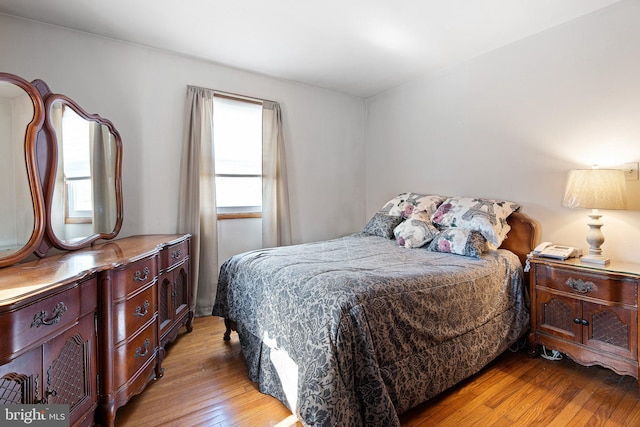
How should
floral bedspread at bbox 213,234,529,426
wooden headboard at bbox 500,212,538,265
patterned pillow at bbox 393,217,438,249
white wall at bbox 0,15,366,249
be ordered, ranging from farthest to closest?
1. patterned pillow at bbox 393,217,438,249
2. wooden headboard at bbox 500,212,538,265
3. white wall at bbox 0,15,366,249
4. floral bedspread at bbox 213,234,529,426

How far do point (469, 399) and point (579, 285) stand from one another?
3.32 feet

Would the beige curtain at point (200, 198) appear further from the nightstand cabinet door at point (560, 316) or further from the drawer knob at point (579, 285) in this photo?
the drawer knob at point (579, 285)

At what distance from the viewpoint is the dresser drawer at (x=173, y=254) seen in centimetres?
215

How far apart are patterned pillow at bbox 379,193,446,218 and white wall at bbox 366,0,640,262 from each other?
0.22 metres

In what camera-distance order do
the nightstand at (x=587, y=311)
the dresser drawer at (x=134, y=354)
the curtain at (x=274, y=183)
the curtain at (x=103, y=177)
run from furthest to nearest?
the curtain at (x=274, y=183)
the curtain at (x=103, y=177)
the nightstand at (x=587, y=311)
the dresser drawer at (x=134, y=354)

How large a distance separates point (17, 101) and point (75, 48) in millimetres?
1078

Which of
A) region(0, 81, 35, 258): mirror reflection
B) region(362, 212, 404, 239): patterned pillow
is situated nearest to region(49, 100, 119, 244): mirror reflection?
region(0, 81, 35, 258): mirror reflection

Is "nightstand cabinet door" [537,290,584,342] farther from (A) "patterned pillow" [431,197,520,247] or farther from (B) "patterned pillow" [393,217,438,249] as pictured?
(B) "patterned pillow" [393,217,438,249]

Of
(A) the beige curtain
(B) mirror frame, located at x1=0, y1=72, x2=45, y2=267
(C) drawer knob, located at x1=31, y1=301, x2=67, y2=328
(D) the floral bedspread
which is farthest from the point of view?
(A) the beige curtain

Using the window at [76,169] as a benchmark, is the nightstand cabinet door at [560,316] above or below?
below

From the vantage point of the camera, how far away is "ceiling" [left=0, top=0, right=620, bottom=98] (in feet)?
6.93

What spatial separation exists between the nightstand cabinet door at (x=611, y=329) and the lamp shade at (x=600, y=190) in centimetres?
62

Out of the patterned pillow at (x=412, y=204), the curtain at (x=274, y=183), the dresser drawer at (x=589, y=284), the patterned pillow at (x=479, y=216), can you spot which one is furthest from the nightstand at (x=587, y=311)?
the curtain at (x=274, y=183)

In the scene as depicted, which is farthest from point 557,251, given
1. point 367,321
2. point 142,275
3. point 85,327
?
point 85,327
